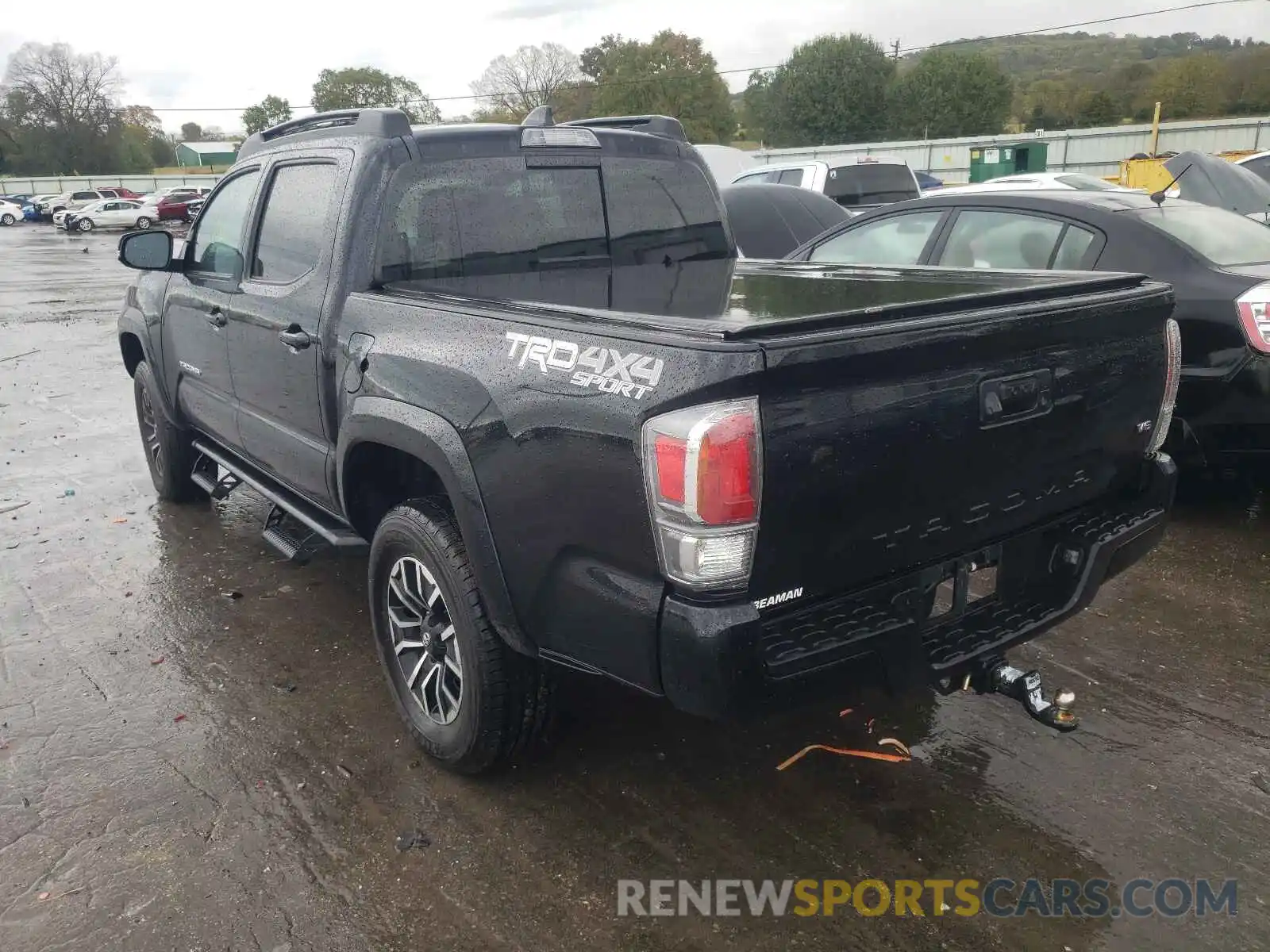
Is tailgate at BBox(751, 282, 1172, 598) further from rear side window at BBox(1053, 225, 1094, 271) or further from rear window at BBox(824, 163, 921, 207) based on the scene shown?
rear window at BBox(824, 163, 921, 207)

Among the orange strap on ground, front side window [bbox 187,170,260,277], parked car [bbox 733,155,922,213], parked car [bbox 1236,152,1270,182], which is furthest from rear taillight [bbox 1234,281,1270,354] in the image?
parked car [bbox 1236,152,1270,182]

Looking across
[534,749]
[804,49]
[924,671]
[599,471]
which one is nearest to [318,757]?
[534,749]

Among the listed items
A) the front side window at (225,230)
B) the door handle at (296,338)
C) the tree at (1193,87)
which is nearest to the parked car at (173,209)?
the front side window at (225,230)

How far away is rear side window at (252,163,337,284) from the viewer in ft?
12.1

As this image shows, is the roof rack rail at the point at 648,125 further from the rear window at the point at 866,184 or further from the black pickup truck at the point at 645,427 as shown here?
the rear window at the point at 866,184

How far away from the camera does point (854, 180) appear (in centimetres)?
1484

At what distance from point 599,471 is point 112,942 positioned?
176 cm

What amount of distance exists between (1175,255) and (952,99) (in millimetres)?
73219

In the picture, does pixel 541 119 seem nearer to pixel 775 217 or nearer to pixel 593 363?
pixel 593 363

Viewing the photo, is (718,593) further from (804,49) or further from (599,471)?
(804,49)

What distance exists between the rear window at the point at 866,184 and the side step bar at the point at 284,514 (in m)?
11.4

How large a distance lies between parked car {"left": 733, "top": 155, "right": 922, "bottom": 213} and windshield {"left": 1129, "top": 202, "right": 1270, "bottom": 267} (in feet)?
29.8

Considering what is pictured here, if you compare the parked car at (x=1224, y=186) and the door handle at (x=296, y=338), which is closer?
the door handle at (x=296, y=338)

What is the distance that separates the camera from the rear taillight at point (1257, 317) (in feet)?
15.1
